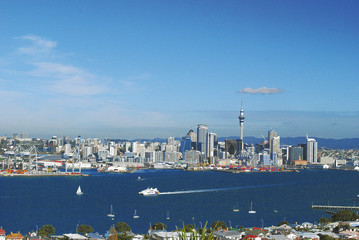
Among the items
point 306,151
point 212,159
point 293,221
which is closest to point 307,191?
point 293,221

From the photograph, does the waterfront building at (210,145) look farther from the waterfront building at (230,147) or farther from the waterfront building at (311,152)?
the waterfront building at (311,152)

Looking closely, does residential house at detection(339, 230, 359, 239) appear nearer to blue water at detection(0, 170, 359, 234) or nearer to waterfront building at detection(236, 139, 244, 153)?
blue water at detection(0, 170, 359, 234)

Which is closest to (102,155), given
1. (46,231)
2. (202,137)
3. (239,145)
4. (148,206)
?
(202,137)

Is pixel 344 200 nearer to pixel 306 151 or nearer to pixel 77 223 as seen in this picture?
pixel 77 223

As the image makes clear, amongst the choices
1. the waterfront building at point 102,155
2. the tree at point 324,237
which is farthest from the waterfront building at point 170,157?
the tree at point 324,237

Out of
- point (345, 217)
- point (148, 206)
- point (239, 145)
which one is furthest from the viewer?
point (239, 145)

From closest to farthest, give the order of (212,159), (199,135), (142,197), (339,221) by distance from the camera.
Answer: (339,221)
(142,197)
(212,159)
(199,135)

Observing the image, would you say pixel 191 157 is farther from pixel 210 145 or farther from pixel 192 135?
pixel 192 135

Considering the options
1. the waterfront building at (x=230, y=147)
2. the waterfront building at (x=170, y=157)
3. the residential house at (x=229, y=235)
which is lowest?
the residential house at (x=229, y=235)
